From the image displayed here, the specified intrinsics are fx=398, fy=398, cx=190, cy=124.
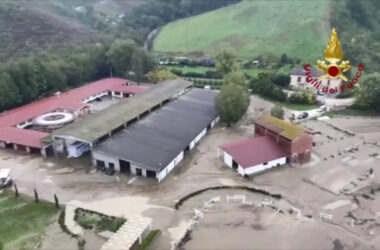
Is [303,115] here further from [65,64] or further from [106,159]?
[65,64]

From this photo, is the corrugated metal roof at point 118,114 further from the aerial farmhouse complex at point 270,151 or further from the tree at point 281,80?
the tree at point 281,80

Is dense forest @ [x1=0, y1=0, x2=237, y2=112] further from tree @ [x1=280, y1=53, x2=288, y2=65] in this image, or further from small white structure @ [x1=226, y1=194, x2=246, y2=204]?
small white structure @ [x1=226, y1=194, x2=246, y2=204]

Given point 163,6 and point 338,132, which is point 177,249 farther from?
point 163,6

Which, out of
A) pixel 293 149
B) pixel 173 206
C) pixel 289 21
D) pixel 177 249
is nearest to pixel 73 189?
pixel 173 206

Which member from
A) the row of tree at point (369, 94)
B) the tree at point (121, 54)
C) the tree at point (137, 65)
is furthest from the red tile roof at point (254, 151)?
the tree at point (121, 54)

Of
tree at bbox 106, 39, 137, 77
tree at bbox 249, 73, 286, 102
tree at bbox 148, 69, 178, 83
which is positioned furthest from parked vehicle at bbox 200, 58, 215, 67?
tree at bbox 249, 73, 286, 102
